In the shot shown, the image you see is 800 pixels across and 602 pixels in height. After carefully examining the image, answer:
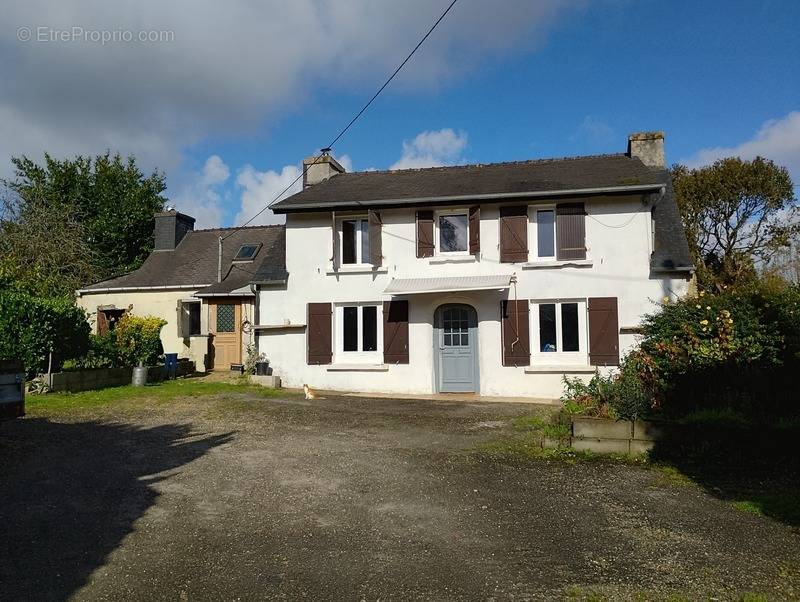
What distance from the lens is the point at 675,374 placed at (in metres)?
9.41

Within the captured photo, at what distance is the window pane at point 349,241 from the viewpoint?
52.2 ft

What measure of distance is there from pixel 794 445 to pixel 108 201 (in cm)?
3499

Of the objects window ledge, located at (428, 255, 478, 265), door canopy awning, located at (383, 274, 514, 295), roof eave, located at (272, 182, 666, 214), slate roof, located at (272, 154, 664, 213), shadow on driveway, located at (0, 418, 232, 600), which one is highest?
slate roof, located at (272, 154, 664, 213)

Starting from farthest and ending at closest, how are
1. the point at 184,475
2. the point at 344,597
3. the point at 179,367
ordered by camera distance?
1. the point at 179,367
2. the point at 184,475
3. the point at 344,597

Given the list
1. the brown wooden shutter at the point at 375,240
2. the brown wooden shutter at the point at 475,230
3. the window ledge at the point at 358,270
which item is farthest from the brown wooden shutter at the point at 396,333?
the brown wooden shutter at the point at 475,230

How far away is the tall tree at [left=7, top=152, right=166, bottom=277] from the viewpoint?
3247 cm

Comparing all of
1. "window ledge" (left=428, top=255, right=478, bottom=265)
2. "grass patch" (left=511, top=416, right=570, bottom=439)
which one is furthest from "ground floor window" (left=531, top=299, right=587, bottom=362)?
"grass patch" (left=511, top=416, right=570, bottom=439)

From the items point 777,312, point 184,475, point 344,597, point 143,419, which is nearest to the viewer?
point 344,597

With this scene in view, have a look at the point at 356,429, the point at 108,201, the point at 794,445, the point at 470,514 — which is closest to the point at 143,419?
the point at 356,429

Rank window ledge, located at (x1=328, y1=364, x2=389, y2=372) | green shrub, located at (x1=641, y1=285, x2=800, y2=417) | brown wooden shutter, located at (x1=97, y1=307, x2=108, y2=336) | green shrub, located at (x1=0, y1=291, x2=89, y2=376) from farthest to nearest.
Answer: brown wooden shutter, located at (x1=97, y1=307, x2=108, y2=336) < window ledge, located at (x1=328, y1=364, x2=389, y2=372) < green shrub, located at (x1=0, y1=291, x2=89, y2=376) < green shrub, located at (x1=641, y1=285, x2=800, y2=417)

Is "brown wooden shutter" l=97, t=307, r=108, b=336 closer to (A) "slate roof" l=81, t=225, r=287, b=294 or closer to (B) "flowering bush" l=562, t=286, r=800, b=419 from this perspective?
(A) "slate roof" l=81, t=225, r=287, b=294

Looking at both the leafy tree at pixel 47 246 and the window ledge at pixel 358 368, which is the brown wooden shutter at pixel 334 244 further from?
the leafy tree at pixel 47 246

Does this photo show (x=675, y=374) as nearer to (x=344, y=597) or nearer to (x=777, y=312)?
(x=777, y=312)

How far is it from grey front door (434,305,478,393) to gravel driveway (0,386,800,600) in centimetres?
622
